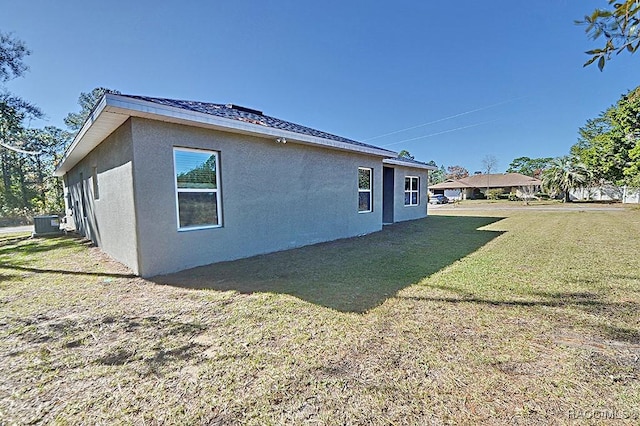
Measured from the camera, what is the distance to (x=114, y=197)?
6332mm

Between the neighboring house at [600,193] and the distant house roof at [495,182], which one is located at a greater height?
the distant house roof at [495,182]

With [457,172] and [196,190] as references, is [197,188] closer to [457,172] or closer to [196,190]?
[196,190]

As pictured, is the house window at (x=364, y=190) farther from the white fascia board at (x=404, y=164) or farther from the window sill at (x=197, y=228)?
the window sill at (x=197, y=228)

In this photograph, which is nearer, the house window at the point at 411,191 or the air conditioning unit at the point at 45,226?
the air conditioning unit at the point at 45,226

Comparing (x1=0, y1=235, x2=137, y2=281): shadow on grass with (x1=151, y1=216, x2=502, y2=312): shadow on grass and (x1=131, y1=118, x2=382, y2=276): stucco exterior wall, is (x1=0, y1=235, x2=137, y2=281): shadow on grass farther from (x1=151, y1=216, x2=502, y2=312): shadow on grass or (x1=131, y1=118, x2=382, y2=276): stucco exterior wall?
(x1=151, y1=216, x2=502, y2=312): shadow on grass

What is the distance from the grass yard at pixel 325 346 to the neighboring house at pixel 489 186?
1873 inches

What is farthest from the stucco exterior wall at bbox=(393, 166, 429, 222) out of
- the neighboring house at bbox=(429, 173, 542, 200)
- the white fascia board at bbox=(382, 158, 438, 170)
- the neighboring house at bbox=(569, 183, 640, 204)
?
the neighboring house at bbox=(429, 173, 542, 200)

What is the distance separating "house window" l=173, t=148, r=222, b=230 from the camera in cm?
566

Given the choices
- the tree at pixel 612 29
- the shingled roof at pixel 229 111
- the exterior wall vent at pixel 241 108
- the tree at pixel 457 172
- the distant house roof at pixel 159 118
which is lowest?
the tree at pixel 612 29

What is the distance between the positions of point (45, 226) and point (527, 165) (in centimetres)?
9139

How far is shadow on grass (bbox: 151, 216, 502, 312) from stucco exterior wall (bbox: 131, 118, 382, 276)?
0.40 meters

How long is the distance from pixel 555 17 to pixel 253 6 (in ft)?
27.4

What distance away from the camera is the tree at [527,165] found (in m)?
68.8

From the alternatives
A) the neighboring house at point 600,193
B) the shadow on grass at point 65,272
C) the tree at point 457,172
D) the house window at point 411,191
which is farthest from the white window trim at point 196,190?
the tree at point 457,172
